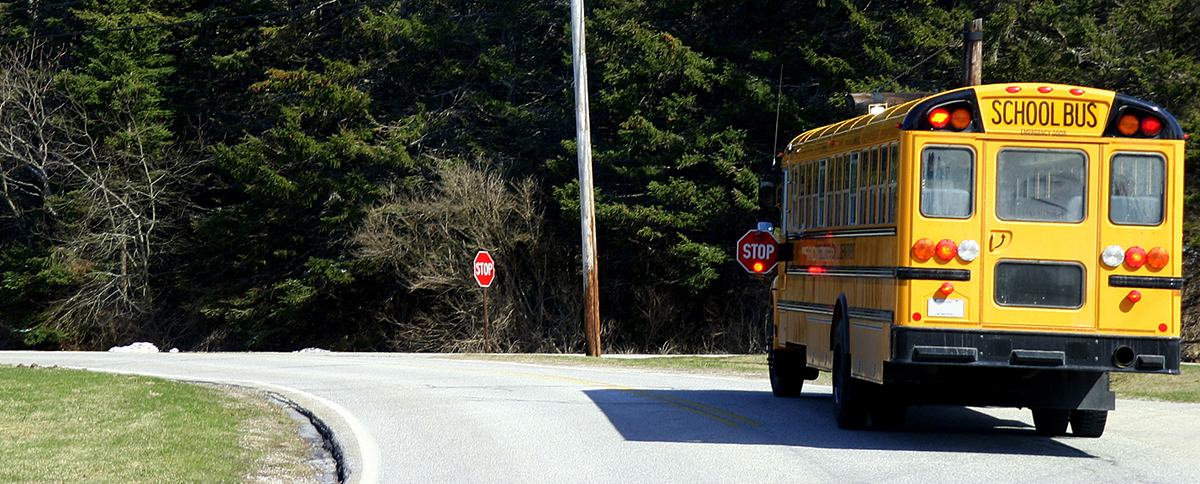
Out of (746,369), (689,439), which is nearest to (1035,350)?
(689,439)

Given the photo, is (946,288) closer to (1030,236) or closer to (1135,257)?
(1030,236)

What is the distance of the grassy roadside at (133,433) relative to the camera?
33.5ft

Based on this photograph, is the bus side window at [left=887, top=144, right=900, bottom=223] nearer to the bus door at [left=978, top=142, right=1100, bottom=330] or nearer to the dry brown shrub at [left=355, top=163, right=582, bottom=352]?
the bus door at [left=978, top=142, right=1100, bottom=330]

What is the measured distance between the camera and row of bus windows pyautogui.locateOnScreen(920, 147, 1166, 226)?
1059 centimetres

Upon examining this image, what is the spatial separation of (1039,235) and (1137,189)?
91 centimetres

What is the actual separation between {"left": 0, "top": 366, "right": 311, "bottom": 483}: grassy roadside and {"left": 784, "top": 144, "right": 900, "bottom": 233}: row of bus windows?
557 cm

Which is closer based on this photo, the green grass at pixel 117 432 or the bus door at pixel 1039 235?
the green grass at pixel 117 432

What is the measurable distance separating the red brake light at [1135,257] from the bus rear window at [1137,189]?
0.22 m

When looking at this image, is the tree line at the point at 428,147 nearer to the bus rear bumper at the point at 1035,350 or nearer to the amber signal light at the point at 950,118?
the amber signal light at the point at 950,118

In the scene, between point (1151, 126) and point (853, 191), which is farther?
point (853, 191)

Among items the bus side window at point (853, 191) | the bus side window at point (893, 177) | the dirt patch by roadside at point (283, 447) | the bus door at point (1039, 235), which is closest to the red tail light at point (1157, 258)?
the bus door at point (1039, 235)

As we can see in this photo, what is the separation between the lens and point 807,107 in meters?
32.4

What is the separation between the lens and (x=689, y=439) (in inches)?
466

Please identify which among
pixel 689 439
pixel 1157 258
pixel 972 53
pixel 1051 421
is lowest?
pixel 689 439
